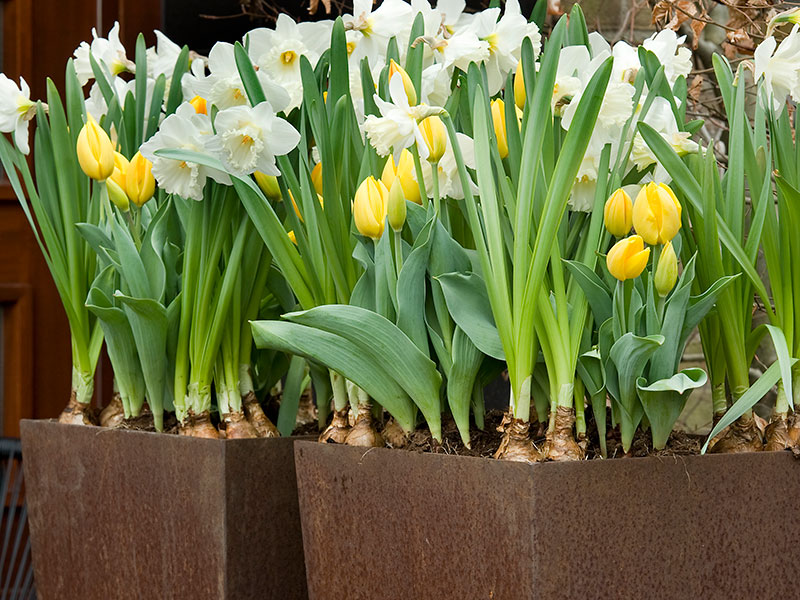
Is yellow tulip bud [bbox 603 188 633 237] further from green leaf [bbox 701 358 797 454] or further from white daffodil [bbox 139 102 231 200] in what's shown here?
white daffodil [bbox 139 102 231 200]

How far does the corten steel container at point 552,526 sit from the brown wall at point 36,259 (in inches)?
54.7

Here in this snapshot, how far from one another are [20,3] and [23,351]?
0.70m

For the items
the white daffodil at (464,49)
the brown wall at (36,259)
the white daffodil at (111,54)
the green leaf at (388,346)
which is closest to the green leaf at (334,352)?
the green leaf at (388,346)

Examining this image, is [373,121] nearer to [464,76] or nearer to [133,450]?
[464,76]

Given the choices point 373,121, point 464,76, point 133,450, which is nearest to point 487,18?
point 464,76

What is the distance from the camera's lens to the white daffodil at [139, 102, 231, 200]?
2.64 feet

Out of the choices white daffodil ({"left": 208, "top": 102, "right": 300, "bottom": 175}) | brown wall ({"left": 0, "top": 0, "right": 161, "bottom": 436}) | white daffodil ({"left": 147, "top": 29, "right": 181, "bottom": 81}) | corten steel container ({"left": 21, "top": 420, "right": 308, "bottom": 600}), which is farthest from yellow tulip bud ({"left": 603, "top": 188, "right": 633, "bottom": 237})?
brown wall ({"left": 0, "top": 0, "right": 161, "bottom": 436})

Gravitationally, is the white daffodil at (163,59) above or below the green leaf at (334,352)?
above

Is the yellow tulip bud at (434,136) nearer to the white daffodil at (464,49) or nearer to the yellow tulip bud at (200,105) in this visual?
the white daffodil at (464,49)

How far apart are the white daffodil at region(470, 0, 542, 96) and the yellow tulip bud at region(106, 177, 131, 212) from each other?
36 cm

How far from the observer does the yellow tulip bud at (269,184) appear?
84cm

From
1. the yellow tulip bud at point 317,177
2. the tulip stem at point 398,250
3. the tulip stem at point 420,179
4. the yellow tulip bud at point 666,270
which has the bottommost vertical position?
the yellow tulip bud at point 666,270

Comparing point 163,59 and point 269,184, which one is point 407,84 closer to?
point 269,184

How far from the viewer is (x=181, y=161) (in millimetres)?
814
